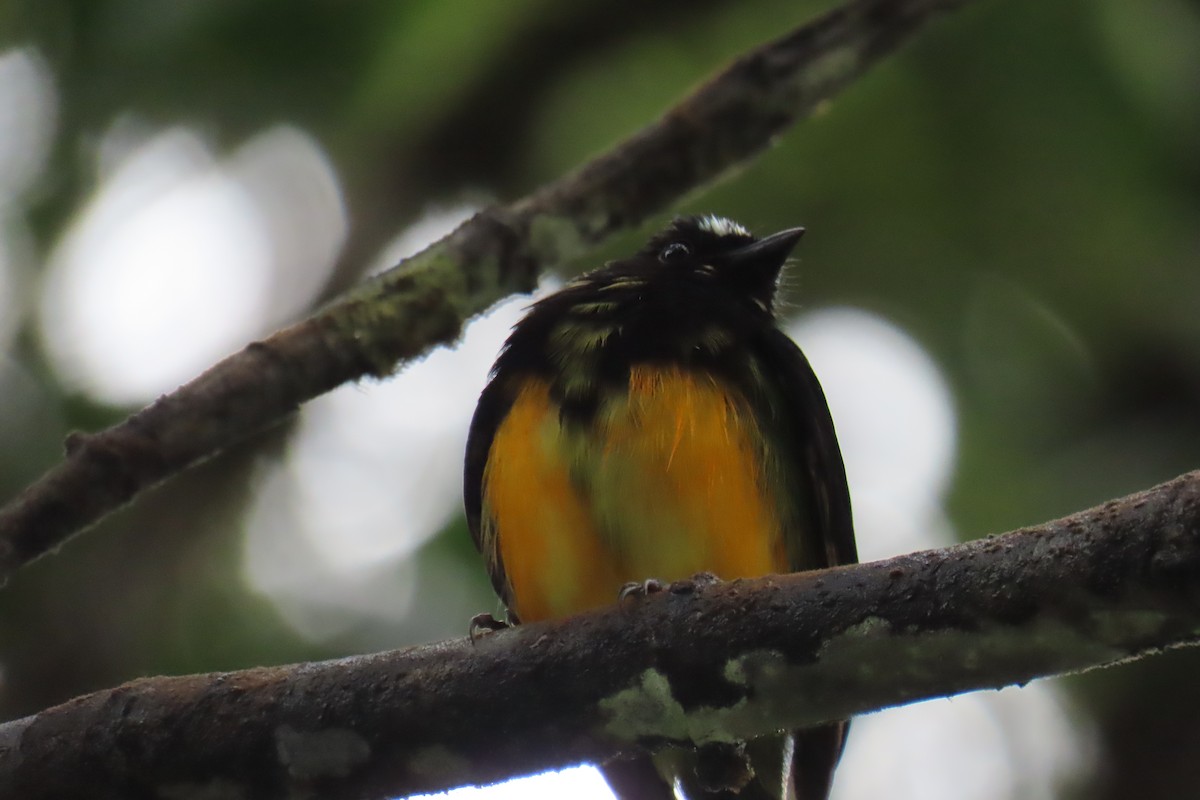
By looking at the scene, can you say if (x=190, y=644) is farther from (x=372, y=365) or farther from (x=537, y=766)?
(x=537, y=766)

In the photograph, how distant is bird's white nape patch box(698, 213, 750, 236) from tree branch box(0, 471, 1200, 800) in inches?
84.5

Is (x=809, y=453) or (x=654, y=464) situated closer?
(x=654, y=464)

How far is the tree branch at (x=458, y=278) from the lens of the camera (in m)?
2.76

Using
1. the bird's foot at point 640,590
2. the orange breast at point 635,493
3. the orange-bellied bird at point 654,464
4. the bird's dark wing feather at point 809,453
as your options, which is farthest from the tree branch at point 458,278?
the bird's foot at point 640,590

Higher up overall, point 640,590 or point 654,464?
point 654,464

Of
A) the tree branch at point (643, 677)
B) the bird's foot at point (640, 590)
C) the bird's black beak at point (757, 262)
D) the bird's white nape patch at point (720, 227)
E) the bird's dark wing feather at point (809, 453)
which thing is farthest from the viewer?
the bird's white nape patch at point (720, 227)

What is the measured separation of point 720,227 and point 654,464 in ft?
4.54

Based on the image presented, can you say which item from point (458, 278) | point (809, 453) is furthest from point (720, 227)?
point (458, 278)

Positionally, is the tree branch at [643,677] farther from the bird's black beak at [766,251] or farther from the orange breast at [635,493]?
the bird's black beak at [766,251]

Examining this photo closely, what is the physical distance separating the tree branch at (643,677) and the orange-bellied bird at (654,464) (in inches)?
30.8

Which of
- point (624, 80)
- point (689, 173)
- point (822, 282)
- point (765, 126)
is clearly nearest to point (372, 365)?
point (689, 173)

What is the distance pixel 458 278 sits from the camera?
3.51 metres

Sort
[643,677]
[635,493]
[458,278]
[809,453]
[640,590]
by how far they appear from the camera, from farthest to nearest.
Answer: [809,453] < [458,278] < [635,493] < [640,590] < [643,677]

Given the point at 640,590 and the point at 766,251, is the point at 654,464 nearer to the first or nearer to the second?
the point at 640,590
